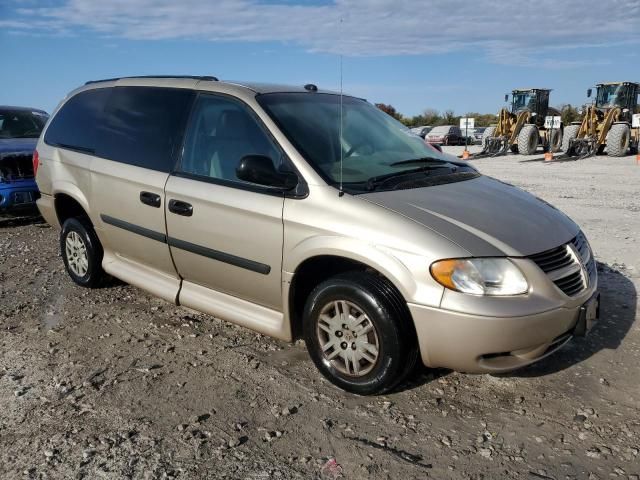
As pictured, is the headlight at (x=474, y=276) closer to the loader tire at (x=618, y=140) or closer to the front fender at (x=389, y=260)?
the front fender at (x=389, y=260)

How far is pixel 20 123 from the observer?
928 centimetres

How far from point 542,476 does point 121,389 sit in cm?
235

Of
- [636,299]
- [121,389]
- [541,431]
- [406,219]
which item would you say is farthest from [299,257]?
[636,299]

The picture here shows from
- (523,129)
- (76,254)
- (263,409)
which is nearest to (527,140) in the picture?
(523,129)

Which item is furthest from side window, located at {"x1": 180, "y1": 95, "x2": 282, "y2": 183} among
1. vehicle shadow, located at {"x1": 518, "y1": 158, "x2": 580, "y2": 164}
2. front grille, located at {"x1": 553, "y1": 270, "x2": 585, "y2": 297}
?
vehicle shadow, located at {"x1": 518, "y1": 158, "x2": 580, "y2": 164}

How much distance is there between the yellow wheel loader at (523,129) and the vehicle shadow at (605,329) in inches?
758

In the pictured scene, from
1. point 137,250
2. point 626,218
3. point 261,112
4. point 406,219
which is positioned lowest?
point 626,218

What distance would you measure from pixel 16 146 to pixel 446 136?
111 feet

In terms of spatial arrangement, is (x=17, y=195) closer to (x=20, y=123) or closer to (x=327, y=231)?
(x=20, y=123)

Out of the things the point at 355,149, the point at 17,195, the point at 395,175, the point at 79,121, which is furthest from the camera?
the point at 17,195

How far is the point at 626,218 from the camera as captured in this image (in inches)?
334

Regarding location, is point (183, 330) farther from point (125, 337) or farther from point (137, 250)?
point (137, 250)

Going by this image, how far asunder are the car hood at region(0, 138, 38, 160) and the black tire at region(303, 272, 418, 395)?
6626 mm

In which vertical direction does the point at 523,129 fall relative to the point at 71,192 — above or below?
below
